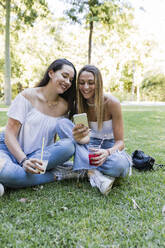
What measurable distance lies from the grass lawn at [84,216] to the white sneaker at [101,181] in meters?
0.06

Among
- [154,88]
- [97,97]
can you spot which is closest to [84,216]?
[97,97]

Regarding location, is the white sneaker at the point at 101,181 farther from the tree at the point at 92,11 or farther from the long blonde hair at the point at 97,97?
the tree at the point at 92,11

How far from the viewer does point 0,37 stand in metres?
15.0

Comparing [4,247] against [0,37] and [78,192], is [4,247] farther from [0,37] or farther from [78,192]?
[0,37]

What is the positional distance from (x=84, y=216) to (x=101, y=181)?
1.58 ft

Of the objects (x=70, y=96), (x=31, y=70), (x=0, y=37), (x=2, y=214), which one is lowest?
(x=2, y=214)

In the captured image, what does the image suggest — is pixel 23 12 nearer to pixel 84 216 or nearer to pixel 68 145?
pixel 68 145

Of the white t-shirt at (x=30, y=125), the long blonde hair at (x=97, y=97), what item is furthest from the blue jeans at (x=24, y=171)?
the long blonde hair at (x=97, y=97)

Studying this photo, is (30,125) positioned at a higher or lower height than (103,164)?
higher

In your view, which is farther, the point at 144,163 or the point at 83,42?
the point at 83,42

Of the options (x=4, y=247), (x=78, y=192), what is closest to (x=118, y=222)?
(x=78, y=192)

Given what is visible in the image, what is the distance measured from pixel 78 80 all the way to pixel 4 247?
5.93 ft

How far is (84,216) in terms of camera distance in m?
1.84

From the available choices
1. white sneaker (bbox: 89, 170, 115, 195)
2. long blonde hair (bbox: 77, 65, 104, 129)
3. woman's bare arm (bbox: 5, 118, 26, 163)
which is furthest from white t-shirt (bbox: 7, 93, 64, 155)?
white sneaker (bbox: 89, 170, 115, 195)
